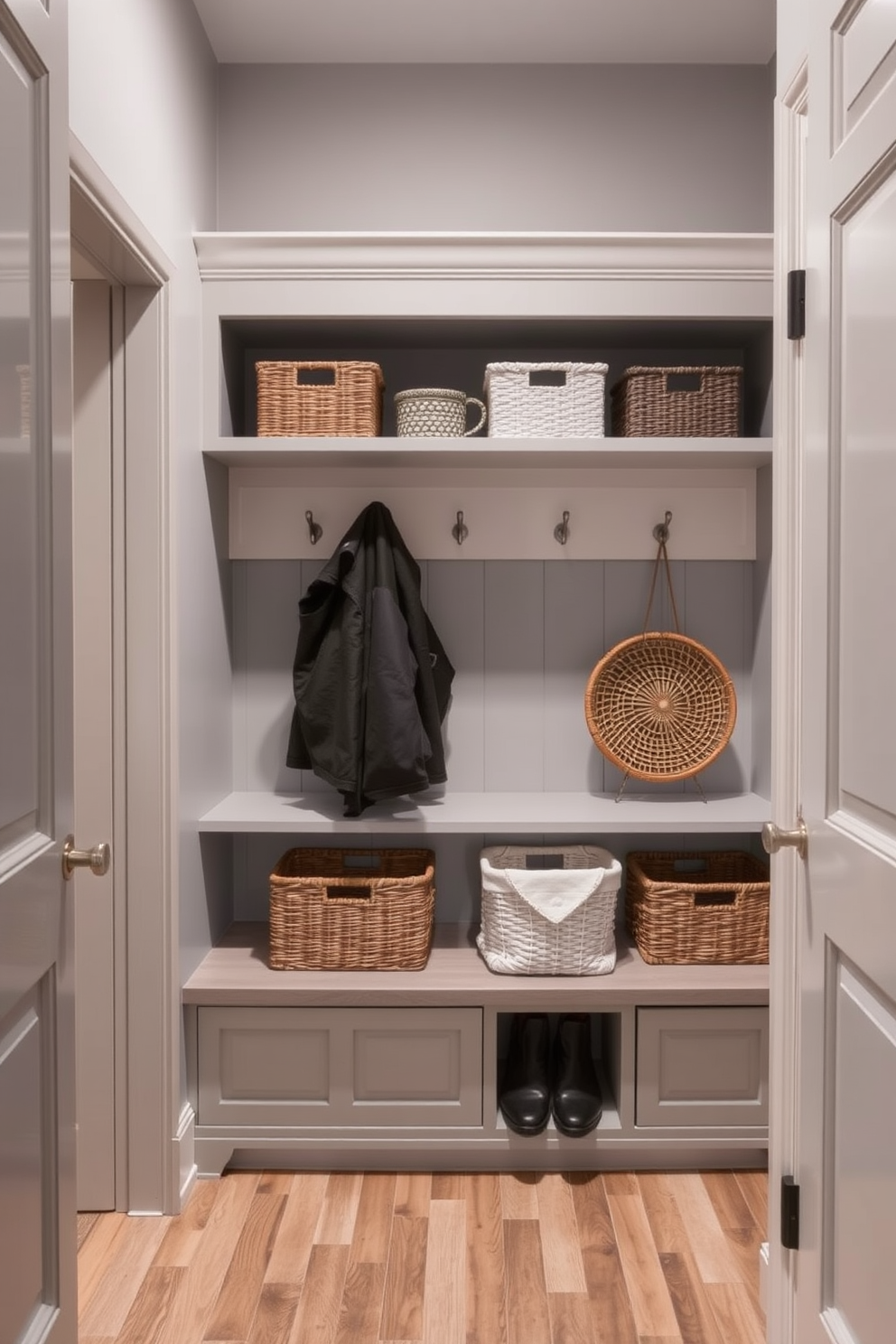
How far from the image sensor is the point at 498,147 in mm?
2600

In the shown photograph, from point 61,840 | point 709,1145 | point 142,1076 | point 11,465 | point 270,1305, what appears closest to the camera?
point 11,465

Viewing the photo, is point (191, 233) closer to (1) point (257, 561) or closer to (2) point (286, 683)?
(1) point (257, 561)

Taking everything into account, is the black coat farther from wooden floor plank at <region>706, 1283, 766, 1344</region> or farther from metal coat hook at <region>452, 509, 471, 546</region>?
wooden floor plank at <region>706, 1283, 766, 1344</region>

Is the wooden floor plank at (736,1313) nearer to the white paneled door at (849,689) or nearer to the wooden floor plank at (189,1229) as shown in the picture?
the white paneled door at (849,689)

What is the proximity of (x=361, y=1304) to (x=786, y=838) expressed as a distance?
120cm

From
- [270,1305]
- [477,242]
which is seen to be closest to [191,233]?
[477,242]

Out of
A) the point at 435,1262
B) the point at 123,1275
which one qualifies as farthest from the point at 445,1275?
the point at 123,1275

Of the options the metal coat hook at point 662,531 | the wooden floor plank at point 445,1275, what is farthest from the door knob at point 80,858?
the metal coat hook at point 662,531

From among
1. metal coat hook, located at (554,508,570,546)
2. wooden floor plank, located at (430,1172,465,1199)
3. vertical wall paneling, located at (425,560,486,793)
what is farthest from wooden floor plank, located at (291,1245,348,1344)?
metal coat hook, located at (554,508,570,546)

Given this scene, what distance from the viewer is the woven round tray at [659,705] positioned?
2.51 m

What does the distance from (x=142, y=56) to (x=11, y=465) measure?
4.27ft

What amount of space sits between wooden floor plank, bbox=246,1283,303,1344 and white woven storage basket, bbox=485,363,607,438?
5.92ft

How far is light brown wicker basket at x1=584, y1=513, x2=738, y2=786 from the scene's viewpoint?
2.51 meters

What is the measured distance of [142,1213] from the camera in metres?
2.13
